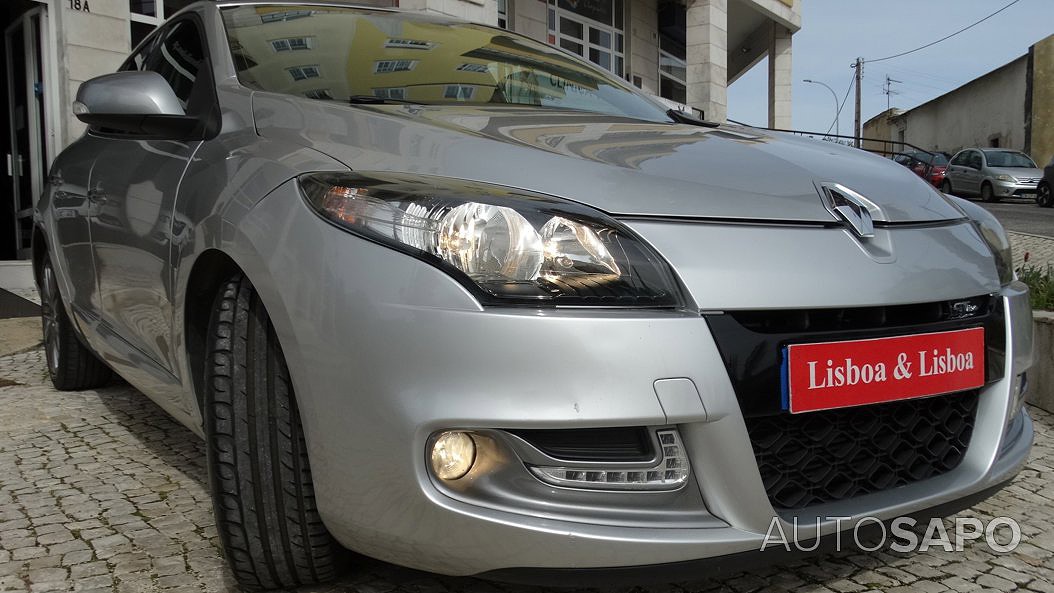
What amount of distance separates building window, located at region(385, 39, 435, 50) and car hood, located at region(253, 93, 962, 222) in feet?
1.69

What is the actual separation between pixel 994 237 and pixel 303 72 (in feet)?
5.51

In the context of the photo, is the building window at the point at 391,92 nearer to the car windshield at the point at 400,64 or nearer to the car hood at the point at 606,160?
the car windshield at the point at 400,64

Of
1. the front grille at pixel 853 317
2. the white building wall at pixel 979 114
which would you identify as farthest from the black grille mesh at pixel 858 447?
the white building wall at pixel 979 114

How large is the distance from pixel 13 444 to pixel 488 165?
2405 mm

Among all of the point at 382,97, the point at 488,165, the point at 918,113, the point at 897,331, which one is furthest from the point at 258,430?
the point at 918,113

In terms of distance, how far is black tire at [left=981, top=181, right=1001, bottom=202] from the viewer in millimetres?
20962

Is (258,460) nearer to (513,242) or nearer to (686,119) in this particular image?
(513,242)

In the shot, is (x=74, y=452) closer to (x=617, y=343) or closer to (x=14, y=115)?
(x=617, y=343)

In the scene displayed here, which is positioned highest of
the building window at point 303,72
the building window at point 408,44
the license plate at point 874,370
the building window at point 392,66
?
the building window at point 408,44

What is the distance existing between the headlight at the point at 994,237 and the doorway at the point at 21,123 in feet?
26.9

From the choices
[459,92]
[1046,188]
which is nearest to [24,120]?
[459,92]

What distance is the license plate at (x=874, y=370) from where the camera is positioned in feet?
5.18

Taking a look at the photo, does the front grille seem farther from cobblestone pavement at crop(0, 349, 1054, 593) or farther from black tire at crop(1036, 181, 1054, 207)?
black tire at crop(1036, 181, 1054, 207)

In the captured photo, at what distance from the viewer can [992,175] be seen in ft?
68.6
